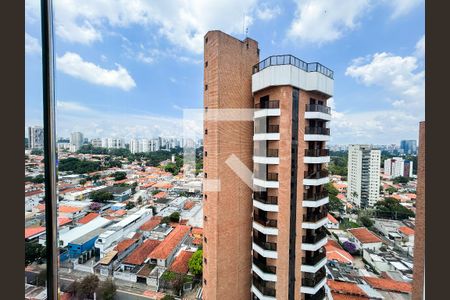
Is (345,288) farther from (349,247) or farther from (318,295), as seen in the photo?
(318,295)

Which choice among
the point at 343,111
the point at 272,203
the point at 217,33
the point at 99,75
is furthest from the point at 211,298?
the point at 217,33

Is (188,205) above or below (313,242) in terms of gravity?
above

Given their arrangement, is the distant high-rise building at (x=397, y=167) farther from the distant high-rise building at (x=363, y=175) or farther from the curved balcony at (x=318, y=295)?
the curved balcony at (x=318, y=295)


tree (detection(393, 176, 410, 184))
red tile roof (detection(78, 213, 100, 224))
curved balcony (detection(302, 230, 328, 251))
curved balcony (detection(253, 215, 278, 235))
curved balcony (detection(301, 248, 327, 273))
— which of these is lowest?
curved balcony (detection(301, 248, 327, 273))

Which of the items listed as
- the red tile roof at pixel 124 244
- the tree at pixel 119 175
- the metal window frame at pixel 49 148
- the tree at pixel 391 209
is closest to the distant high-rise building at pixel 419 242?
the tree at pixel 391 209

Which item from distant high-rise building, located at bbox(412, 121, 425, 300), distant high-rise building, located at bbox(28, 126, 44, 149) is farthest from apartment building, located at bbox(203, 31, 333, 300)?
distant high-rise building, located at bbox(28, 126, 44, 149)

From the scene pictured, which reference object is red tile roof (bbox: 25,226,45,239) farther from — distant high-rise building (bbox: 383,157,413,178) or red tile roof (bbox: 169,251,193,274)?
red tile roof (bbox: 169,251,193,274)

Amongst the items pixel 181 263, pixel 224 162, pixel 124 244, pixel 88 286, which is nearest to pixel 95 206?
pixel 88 286
